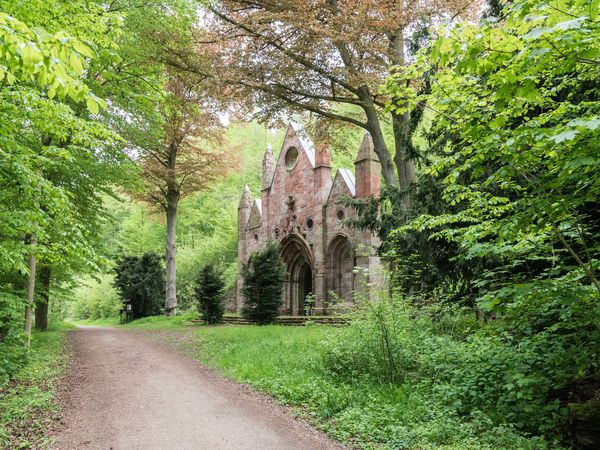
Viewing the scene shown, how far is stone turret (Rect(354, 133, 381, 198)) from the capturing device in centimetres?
1812

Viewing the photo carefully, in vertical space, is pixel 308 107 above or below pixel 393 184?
above

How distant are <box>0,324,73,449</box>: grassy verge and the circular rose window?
16.1 m

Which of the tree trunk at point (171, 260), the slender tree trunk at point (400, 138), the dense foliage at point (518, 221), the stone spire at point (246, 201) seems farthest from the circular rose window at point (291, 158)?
the dense foliage at point (518, 221)

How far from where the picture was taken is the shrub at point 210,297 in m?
18.4

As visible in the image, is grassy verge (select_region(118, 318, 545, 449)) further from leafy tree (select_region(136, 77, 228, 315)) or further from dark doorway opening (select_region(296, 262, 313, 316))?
leafy tree (select_region(136, 77, 228, 315))

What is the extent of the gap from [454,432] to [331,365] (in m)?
2.79

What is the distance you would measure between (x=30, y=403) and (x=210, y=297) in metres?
12.5

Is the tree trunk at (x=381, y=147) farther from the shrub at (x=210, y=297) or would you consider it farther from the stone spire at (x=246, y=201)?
the stone spire at (x=246, y=201)

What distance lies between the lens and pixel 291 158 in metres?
23.6

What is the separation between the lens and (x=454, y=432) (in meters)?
4.56

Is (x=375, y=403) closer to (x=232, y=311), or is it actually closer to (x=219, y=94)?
(x=219, y=94)

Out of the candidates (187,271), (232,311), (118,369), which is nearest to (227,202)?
(187,271)

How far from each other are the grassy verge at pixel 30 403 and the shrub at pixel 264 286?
27.8 ft

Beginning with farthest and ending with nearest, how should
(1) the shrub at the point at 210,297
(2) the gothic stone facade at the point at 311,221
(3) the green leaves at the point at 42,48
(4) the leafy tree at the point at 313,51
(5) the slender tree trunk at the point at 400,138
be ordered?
(2) the gothic stone facade at the point at 311,221 < (1) the shrub at the point at 210,297 < (5) the slender tree trunk at the point at 400,138 < (4) the leafy tree at the point at 313,51 < (3) the green leaves at the point at 42,48
